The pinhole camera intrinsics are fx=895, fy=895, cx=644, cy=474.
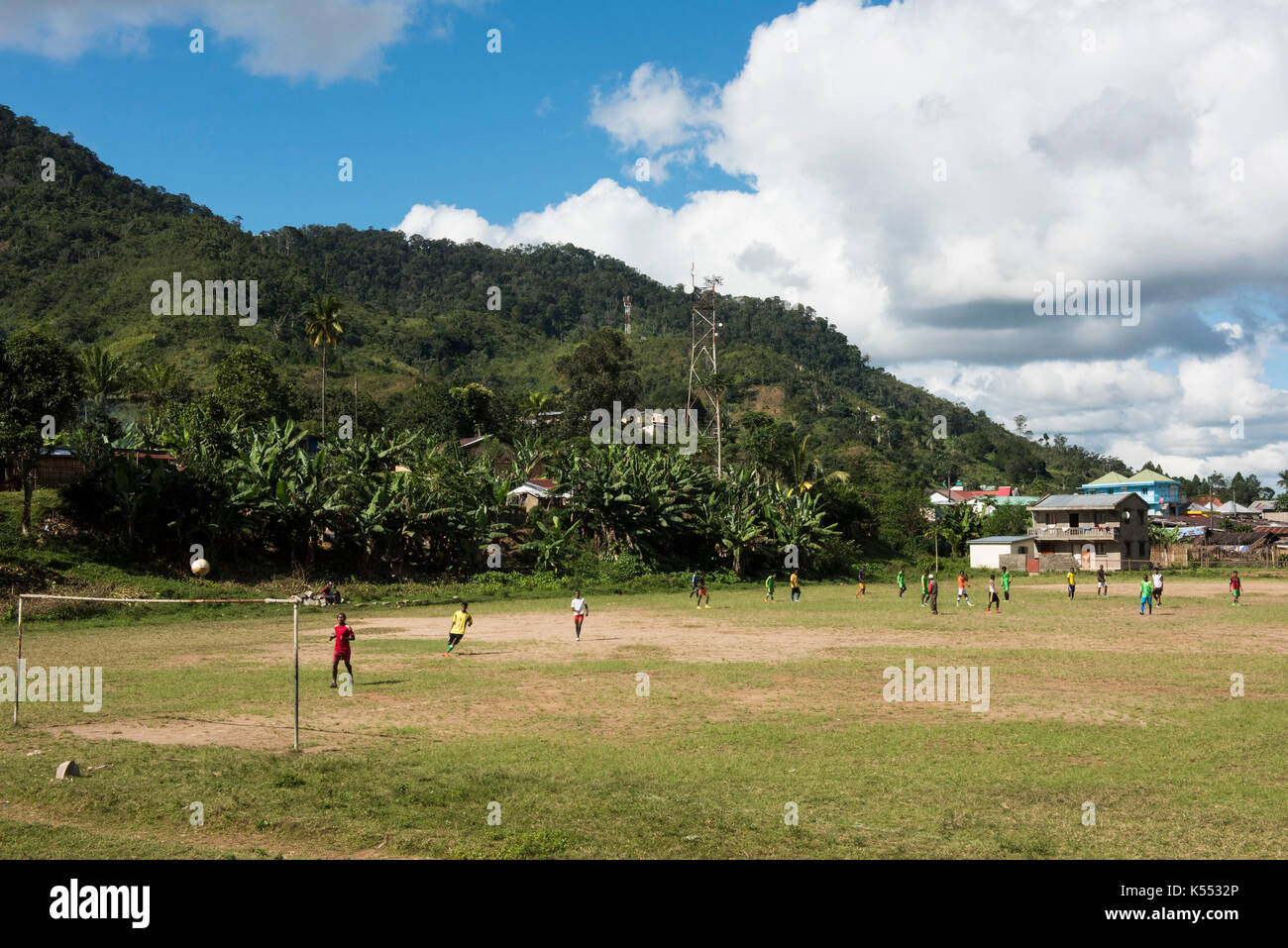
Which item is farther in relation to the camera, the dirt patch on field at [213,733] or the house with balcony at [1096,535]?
the house with balcony at [1096,535]

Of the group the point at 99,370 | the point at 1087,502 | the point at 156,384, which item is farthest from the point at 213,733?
the point at 1087,502

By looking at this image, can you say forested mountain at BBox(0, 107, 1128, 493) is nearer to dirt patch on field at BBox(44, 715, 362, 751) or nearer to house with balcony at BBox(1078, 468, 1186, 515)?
house with balcony at BBox(1078, 468, 1186, 515)

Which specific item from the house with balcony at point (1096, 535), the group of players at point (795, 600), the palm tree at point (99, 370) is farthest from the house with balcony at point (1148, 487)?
the palm tree at point (99, 370)

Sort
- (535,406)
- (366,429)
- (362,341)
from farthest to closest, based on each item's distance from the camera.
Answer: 1. (362,341)
2. (535,406)
3. (366,429)

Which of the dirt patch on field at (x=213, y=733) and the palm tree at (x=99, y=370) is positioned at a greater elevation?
the palm tree at (x=99, y=370)

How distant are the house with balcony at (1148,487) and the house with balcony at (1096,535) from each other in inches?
1972

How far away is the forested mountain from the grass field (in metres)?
53.8

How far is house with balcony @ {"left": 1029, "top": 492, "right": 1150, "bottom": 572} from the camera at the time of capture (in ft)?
231

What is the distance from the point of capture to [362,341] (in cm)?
13750

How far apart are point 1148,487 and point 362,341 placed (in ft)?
388

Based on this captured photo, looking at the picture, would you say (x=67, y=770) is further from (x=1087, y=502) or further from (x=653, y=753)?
(x=1087, y=502)

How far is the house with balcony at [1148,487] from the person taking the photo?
12206 centimetres

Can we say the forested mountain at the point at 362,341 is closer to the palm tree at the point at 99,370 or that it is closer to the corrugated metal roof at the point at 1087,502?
the palm tree at the point at 99,370

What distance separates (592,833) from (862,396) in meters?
192
